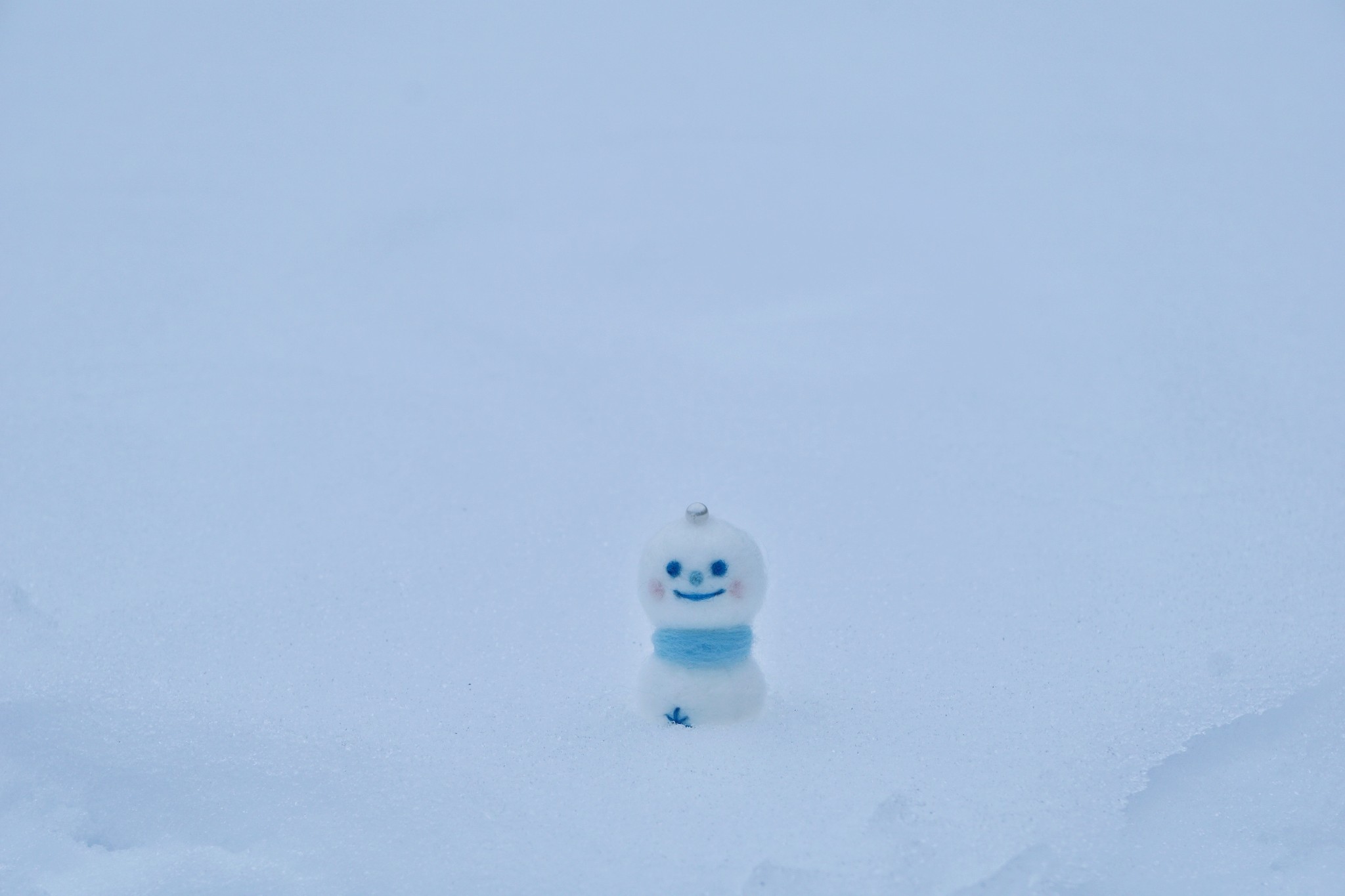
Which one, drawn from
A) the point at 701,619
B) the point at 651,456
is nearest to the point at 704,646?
the point at 701,619

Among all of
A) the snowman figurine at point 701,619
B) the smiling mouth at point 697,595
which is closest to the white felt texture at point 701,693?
the snowman figurine at point 701,619

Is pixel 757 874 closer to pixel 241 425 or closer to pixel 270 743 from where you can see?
pixel 270 743

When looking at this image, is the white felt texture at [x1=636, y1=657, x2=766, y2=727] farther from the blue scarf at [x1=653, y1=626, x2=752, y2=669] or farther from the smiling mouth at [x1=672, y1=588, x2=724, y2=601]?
the smiling mouth at [x1=672, y1=588, x2=724, y2=601]

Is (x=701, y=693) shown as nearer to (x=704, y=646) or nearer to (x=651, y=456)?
(x=704, y=646)

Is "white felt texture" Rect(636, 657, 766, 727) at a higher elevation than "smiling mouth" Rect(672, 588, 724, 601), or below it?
below

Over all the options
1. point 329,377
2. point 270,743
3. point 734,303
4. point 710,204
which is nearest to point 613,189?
point 710,204

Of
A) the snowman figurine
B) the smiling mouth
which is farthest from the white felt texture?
the smiling mouth

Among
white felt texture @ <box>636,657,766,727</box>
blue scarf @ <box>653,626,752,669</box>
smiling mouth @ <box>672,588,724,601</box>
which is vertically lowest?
white felt texture @ <box>636,657,766,727</box>

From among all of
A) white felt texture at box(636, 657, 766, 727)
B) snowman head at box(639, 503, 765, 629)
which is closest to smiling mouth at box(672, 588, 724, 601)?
snowman head at box(639, 503, 765, 629)
